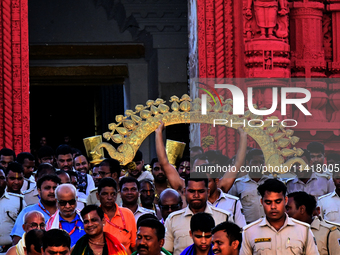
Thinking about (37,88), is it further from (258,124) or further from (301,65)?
(258,124)

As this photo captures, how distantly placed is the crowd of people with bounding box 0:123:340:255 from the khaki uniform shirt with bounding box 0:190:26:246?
10mm

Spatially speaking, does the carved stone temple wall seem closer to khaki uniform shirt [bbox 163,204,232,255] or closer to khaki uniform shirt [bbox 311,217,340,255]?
khaki uniform shirt [bbox 311,217,340,255]

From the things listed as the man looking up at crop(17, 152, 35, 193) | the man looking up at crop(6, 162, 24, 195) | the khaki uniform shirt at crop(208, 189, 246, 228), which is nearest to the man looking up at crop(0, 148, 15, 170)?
the man looking up at crop(17, 152, 35, 193)

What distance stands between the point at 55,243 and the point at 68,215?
1125 mm

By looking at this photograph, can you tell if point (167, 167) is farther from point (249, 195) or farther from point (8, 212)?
point (8, 212)

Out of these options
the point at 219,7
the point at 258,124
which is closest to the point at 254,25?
the point at 219,7

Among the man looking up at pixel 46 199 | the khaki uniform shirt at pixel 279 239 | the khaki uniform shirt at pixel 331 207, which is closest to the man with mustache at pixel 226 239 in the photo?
the khaki uniform shirt at pixel 279 239

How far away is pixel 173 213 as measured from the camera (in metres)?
6.28

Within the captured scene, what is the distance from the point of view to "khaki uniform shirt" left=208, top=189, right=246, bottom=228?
6.66 meters

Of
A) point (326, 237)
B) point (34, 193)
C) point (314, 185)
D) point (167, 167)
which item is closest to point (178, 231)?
point (167, 167)

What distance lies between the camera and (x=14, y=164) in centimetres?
761

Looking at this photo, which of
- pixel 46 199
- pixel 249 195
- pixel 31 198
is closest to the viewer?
pixel 46 199

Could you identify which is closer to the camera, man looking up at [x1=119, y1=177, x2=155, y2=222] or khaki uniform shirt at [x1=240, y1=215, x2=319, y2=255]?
khaki uniform shirt at [x1=240, y1=215, x2=319, y2=255]

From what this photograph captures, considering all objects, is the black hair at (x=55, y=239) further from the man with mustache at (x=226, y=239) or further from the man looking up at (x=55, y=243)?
the man with mustache at (x=226, y=239)
